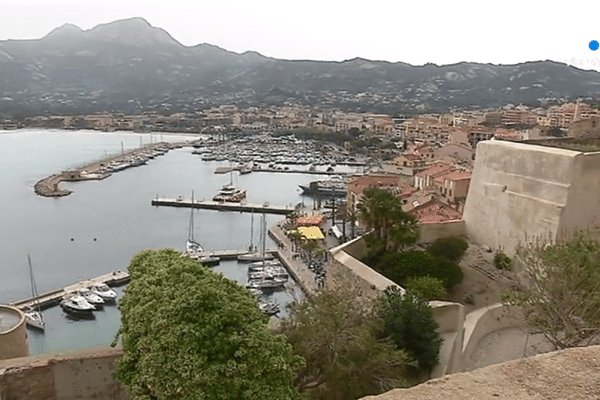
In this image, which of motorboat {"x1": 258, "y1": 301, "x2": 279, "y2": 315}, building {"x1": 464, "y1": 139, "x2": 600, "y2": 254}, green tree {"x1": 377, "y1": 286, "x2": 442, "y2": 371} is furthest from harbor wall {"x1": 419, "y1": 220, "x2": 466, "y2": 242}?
motorboat {"x1": 258, "y1": 301, "x2": 279, "y2": 315}

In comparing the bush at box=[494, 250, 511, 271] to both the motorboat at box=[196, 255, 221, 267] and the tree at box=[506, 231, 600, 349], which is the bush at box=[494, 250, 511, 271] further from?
the motorboat at box=[196, 255, 221, 267]

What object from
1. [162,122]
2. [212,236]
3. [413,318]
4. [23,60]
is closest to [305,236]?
[212,236]

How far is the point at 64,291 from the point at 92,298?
2126 mm

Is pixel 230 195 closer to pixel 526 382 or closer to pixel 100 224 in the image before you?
pixel 100 224

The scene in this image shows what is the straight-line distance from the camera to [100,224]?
31.5 meters

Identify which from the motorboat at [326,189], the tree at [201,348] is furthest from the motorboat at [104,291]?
the motorboat at [326,189]

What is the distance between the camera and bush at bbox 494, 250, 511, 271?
9.30 metres

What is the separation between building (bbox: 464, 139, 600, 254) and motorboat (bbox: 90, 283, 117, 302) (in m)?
13.6

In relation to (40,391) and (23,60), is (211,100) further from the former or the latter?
(40,391)

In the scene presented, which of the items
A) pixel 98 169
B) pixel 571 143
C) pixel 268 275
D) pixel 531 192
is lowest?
pixel 98 169

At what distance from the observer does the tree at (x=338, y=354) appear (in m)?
5.79

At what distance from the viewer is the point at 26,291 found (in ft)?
68.9

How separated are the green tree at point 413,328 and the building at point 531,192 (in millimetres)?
3225

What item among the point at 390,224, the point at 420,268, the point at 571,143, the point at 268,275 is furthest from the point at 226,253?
the point at 571,143
